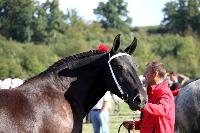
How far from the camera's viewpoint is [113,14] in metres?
102

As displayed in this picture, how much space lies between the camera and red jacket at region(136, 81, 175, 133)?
274 inches

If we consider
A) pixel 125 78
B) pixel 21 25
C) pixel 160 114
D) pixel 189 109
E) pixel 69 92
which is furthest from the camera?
pixel 21 25

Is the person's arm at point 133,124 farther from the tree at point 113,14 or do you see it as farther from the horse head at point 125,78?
the tree at point 113,14

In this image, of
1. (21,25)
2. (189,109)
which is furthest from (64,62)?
(21,25)

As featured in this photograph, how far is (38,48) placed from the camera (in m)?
68.2

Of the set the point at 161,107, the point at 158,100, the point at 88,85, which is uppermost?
the point at 88,85

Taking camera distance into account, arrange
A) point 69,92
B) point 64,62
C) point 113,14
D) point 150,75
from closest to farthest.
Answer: point 69,92 → point 64,62 → point 150,75 → point 113,14

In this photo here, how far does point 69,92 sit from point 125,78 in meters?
0.72

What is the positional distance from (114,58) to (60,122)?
1.02 m

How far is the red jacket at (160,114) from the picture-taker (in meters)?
6.96

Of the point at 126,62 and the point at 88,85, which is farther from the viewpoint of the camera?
the point at 88,85

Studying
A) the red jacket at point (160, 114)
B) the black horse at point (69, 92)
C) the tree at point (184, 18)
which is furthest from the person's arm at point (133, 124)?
the tree at point (184, 18)

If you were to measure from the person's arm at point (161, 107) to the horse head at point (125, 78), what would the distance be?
270 millimetres

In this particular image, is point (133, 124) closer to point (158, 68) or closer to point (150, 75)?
point (150, 75)
